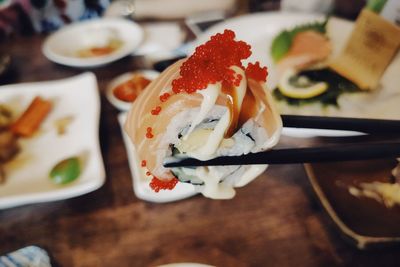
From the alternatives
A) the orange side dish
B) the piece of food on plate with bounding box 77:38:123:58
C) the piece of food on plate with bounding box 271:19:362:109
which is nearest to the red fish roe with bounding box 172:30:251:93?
the piece of food on plate with bounding box 271:19:362:109

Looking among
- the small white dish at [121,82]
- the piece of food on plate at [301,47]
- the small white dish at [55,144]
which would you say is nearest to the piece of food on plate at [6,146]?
the small white dish at [55,144]

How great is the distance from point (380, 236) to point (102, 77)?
1.17 m

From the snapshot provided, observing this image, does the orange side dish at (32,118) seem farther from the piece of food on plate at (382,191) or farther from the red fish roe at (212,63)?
the piece of food on plate at (382,191)

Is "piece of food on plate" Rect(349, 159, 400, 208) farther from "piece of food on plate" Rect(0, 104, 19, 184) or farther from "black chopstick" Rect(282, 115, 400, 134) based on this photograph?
"piece of food on plate" Rect(0, 104, 19, 184)

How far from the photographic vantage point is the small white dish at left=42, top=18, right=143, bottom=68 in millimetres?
1672

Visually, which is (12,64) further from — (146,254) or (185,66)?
(185,66)

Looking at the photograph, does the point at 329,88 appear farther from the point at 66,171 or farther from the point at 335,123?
the point at 66,171

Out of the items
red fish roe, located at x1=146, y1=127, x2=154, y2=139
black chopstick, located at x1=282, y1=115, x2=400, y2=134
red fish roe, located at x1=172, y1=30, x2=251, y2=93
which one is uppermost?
red fish roe, located at x1=172, y1=30, x2=251, y2=93

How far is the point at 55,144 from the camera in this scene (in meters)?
1.30

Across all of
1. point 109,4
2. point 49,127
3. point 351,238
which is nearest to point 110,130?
point 49,127

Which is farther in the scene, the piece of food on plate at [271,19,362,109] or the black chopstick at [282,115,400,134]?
the piece of food on plate at [271,19,362,109]

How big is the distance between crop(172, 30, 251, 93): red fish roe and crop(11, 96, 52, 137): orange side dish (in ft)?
2.88

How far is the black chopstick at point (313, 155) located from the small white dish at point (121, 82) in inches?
28.9

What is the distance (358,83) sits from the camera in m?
1.45
